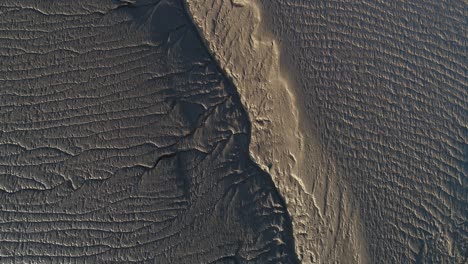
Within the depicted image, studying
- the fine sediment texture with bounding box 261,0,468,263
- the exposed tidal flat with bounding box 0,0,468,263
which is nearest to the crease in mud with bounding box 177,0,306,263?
the exposed tidal flat with bounding box 0,0,468,263

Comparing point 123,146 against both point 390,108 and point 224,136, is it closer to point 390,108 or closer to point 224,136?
point 224,136

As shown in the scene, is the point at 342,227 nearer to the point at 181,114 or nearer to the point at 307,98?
the point at 307,98

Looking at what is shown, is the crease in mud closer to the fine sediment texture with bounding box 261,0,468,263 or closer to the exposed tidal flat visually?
the exposed tidal flat

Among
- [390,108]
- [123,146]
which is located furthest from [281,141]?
[123,146]

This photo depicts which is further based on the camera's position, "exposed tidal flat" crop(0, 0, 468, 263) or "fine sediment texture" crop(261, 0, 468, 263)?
"fine sediment texture" crop(261, 0, 468, 263)

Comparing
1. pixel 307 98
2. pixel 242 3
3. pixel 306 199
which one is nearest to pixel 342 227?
pixel 306 199

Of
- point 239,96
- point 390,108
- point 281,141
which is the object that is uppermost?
point 239,96
